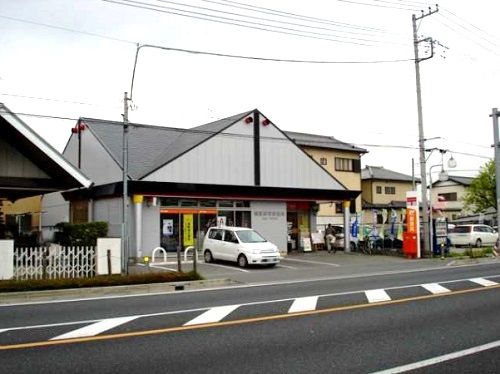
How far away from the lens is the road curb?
513 inches

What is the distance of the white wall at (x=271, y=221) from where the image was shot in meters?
28.0

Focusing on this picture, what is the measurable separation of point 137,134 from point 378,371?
80.7ft

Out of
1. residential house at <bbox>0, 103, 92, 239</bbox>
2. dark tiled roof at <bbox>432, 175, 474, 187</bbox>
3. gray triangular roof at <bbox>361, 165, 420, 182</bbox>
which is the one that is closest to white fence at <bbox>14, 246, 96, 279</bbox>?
residential house at <bbox>0, 103, 92, 239</bbox>

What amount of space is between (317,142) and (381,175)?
35.8 feet

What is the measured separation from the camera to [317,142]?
4744cm

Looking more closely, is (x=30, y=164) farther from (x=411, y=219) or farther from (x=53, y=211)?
(x=411, y=219)

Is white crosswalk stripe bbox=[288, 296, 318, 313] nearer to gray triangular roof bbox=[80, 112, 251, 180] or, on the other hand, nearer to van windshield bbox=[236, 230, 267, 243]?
van windshield bbox=[236, 230, 267, 243]

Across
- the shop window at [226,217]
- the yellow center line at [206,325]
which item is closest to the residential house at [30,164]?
the shop window at [226,217]

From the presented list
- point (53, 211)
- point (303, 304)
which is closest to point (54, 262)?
point (303, 304)

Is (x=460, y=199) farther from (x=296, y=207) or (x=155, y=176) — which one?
(x=155, y=176)

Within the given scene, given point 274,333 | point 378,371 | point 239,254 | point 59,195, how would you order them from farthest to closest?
point 59,195 < point 239,254 < point 274,333 < point 378,371

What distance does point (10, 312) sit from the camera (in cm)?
1084

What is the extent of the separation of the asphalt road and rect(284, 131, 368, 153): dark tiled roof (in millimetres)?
33513

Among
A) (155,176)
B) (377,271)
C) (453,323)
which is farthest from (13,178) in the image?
(453,323)
